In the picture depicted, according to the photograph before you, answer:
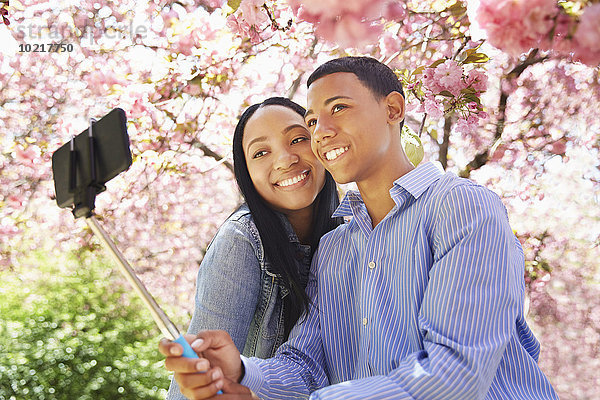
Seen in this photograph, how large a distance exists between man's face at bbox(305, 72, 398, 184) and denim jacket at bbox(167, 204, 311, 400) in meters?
0.49

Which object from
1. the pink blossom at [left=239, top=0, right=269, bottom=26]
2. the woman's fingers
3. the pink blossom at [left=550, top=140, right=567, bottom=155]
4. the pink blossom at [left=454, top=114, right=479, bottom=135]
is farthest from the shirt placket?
the pink blossom at [left=550, top=140, right=567, bottom=155]

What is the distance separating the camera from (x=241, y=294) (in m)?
2.07

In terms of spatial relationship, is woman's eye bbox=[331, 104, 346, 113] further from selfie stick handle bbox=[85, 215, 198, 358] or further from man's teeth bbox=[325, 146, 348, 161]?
selfie stick handle bbox=[85, 215, 198, 358]

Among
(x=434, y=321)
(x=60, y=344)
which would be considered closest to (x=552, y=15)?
(x=434, y=321)

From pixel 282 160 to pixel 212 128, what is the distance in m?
2.77

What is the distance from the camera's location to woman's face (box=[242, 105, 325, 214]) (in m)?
2.20

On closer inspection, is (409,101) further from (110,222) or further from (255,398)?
(110,222)

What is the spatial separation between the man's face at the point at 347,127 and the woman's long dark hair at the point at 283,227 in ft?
1.35

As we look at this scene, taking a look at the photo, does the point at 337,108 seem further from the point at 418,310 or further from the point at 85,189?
the point at 85,189

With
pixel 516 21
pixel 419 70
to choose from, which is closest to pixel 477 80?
pixel 419 70

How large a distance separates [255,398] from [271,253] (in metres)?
0.62

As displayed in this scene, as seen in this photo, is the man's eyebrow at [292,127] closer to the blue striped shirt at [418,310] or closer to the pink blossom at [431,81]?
the blue striped shirt at [418,310]

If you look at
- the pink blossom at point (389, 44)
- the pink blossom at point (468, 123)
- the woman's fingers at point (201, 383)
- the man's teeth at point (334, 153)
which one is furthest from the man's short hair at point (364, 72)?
the pink blossom at point (389, 44)

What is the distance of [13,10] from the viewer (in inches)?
205
